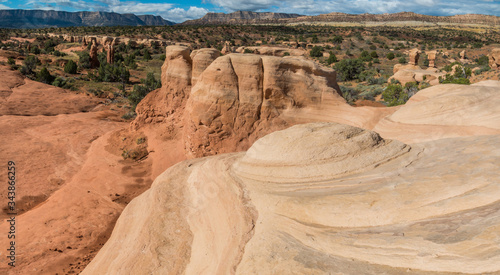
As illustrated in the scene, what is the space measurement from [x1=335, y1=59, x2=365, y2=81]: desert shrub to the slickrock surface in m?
32.1

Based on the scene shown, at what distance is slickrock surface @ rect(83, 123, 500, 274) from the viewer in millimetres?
4098

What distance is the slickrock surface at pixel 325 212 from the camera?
410 centimetres

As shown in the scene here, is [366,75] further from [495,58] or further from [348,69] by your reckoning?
[495,58]

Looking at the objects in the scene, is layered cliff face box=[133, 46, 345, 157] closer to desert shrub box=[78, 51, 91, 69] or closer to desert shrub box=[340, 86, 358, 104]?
desert shrub box=[340, 86, 358, 104]

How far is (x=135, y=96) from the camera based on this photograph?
25359 millimetres

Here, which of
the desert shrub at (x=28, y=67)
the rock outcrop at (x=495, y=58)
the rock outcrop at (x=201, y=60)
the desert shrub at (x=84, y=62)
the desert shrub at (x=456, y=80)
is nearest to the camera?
the rock outcrop at (x=201, y=60)

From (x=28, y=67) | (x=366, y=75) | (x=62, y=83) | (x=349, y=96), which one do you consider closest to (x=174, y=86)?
(x=349, y=96)

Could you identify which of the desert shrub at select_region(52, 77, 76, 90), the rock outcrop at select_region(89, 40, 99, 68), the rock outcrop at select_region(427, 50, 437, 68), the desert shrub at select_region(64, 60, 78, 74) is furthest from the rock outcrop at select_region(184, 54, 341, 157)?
the rock outcrop at select_region(89, 40, 99, 68)

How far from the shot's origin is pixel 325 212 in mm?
5238

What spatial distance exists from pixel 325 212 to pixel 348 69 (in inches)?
1399

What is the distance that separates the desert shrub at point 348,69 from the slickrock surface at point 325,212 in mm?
32128

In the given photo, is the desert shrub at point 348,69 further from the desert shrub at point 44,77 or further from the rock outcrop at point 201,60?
the desert shrub at point 44,77

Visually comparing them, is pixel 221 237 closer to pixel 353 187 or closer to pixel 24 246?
pixel 353 187

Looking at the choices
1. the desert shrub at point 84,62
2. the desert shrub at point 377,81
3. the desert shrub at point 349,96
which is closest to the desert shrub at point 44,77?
the desert shrub at point 84,62
